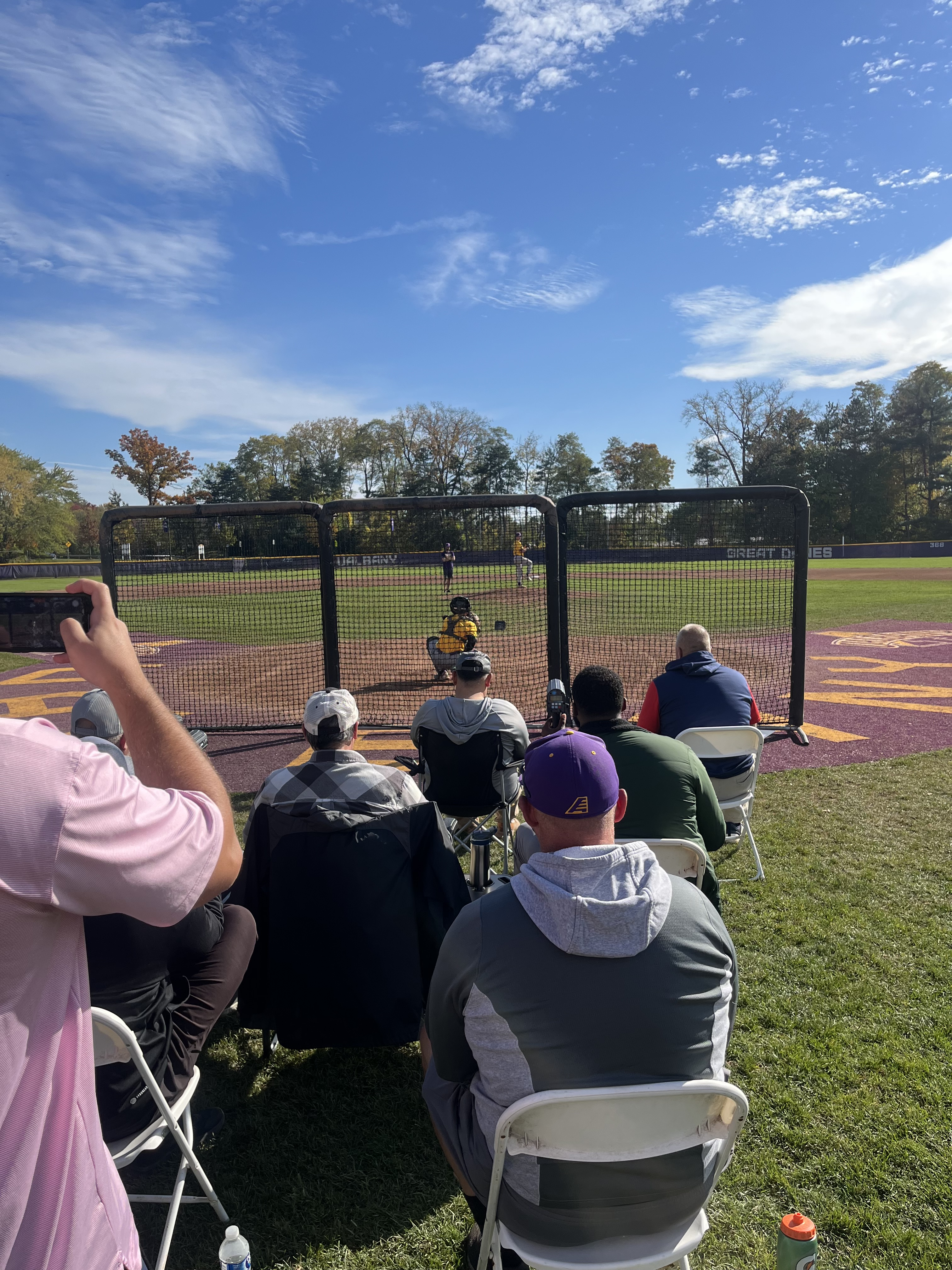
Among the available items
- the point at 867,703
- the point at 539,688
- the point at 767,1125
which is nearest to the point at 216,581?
the point at 539,688

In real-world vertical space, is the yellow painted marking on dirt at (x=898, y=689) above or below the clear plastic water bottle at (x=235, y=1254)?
below

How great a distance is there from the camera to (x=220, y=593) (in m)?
9.41

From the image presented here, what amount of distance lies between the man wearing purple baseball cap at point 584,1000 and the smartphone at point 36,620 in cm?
116

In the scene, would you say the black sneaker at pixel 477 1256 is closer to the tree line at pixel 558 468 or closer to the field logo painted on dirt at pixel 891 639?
the field logo painted on dirt at pixel 891 639

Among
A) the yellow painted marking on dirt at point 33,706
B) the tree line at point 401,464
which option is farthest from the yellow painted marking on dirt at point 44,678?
the tree line at point 401,464

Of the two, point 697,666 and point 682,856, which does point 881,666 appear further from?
point 682,856

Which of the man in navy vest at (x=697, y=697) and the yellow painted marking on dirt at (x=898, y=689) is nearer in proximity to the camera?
the man in navy vest at (x=697, y=697)

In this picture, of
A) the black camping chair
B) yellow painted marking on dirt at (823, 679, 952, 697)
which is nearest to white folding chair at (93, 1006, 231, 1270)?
the black camping chair

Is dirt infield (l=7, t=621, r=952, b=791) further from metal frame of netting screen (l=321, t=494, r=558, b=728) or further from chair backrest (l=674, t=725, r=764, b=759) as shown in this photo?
chair backrest (l=674, t=725, r=764, b=759)

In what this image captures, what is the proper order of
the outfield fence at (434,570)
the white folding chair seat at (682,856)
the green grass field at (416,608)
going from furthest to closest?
the green grass field at (416,608) < the outfield fence at (434,570) < the white folding chair seat at (682,856)

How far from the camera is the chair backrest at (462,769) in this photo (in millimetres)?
4934

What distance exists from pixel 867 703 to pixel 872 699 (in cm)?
32

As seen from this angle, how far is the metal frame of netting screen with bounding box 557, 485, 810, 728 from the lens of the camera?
789cm

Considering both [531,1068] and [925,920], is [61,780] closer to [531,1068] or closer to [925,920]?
[531,1068]
